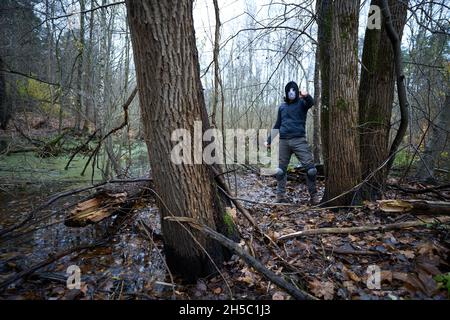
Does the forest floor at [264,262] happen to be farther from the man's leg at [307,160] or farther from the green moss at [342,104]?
the green moss at [342,104]

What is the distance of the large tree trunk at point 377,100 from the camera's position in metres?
3.66

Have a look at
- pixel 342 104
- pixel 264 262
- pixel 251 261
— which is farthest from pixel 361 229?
pixel 342 104

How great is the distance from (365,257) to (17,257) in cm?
377

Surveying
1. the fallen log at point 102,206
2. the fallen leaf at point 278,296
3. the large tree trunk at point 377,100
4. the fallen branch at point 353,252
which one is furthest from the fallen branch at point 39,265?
the large tree trunk at point 377,100

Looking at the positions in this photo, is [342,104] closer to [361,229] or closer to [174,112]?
[361,229]

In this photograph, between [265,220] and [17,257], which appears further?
[265,220]

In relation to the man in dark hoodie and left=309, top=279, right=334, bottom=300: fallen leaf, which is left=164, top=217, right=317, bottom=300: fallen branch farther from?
the man in dark hoodie

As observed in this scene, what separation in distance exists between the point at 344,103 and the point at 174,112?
2485mm

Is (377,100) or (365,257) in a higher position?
(377,100)

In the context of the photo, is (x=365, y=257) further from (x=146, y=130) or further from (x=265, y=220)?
(x=146, y=130)

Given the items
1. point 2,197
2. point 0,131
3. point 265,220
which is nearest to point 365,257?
point 265,220

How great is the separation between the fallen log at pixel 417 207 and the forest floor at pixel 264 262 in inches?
3.7
